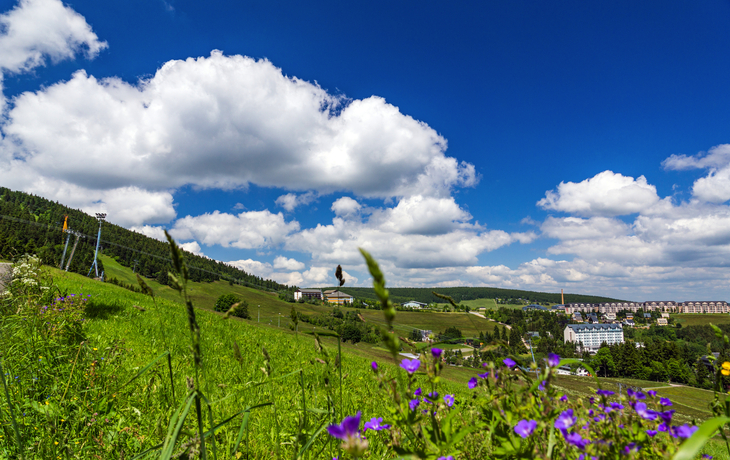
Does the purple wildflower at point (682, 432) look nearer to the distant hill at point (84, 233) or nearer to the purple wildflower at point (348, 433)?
the purple wildflower at point (348, 433)

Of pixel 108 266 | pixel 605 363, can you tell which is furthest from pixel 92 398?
pixel 108 266

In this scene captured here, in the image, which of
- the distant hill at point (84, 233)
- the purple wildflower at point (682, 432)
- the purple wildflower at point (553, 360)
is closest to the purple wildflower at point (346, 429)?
the purple wildflower at point (553, 360)

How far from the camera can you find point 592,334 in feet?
575

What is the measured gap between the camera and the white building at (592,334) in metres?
173

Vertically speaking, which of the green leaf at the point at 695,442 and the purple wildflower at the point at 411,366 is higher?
the green leaf at the point at 695,442

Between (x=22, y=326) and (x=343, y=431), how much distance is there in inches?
256

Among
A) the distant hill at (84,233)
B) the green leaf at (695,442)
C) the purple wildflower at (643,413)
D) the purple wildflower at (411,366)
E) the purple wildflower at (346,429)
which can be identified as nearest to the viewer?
the green leaf at (695,442)

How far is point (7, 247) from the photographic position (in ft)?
21.4

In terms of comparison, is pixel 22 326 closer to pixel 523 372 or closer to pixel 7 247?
pixel 7 247

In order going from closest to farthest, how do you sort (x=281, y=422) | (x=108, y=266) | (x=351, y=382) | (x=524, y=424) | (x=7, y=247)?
(x=524, y=424), (x=281, y=422), (x=7, y=247), (x=351, y=382), (x=108, y=266)

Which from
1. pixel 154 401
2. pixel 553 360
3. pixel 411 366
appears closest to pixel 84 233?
pixel 154 401

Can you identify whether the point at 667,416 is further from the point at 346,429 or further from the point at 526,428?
the point at 346,429

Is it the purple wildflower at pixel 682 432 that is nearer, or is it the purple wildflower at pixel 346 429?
the purple wildflower at pixel 346 429

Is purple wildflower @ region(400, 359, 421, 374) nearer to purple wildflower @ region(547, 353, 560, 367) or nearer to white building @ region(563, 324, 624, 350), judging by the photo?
purple wildflower @ region(547, 353, 560, 367)
